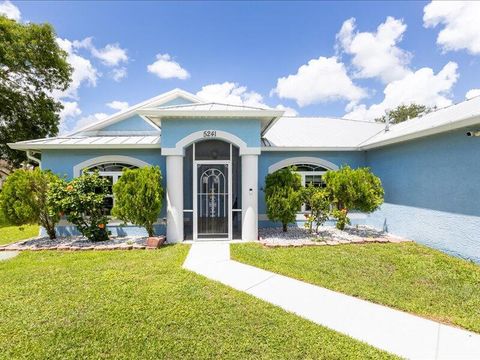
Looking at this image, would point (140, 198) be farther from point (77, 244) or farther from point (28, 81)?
point (28, 81)

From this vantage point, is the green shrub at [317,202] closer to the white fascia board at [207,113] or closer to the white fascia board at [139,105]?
the white fascia board at [207,113]

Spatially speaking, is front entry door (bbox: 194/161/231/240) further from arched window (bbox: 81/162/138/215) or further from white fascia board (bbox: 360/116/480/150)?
white fascia board (bbox: 360/116/480/150)

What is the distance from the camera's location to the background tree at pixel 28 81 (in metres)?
17.6

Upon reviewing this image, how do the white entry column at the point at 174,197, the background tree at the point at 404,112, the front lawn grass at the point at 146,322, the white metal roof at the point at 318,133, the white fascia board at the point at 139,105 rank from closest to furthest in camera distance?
the front lawn grass at the point at 146,322 < the white entry column at the point at 174,197 < the white metal roof at the point at 318,133 < the white fascia board at the point at 139,105 < the background tree at the point at 404,112

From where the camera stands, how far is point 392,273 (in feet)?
20.9

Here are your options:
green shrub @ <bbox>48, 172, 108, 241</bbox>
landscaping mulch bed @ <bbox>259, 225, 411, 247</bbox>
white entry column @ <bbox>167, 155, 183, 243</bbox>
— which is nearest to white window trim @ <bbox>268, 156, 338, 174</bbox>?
landscaping mulch bed @ <bbox>259, 225, 411, 247</bbox>

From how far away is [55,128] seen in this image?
2136 cm

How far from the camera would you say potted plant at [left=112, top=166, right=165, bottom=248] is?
896cm

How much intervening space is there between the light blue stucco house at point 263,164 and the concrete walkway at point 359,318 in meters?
3.58

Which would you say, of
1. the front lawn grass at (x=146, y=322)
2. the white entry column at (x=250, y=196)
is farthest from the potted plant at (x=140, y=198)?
the white entry column at (x=250, y=196)

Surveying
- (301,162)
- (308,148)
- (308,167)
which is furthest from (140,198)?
(308,167)

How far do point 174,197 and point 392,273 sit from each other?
7.48 meters

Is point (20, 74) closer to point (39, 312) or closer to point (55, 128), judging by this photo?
point (55, 128)

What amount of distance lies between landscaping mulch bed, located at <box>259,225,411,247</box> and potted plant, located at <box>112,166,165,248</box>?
14.1ft
